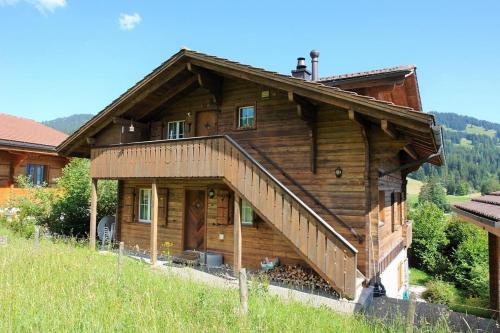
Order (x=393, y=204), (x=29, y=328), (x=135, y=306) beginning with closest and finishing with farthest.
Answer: (x=29, y=328) < (x=135, y=306) < (x=393, y=204)

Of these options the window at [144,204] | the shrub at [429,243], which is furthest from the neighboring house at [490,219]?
the shrub at [429,243]

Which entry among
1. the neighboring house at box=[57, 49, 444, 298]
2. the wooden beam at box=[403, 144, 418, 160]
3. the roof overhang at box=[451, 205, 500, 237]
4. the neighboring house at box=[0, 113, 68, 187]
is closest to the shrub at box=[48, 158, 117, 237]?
the neighboring house at box=[0, 113, 68, 187]

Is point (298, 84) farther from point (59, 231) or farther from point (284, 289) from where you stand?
point (59, 231)

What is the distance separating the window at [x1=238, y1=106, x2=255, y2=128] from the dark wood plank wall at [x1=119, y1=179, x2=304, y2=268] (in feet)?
6.73

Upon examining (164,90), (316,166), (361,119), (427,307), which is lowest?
(427,307)

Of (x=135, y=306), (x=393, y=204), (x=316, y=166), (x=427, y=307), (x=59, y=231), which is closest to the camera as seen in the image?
(x=135, y=306)

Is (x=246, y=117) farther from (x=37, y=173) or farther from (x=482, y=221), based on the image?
(x=37, y=173)

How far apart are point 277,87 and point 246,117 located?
2280mm

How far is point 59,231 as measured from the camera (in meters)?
15.2

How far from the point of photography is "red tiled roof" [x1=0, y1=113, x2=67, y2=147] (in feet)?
59.4

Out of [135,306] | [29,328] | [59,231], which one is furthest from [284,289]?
[59,231]

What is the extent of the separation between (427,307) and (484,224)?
3.57 metres

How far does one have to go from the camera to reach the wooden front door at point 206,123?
1199 cm

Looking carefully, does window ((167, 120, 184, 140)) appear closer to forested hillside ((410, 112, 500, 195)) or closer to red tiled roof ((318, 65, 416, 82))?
red tiled roof ((318, 65, 416, 82))
